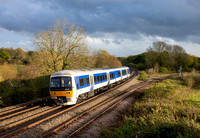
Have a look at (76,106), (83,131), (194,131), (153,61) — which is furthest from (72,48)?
(153,61)

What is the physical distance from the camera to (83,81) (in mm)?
13609

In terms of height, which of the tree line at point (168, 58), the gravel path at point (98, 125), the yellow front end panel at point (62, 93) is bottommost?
the gravel path at point (98, 125)

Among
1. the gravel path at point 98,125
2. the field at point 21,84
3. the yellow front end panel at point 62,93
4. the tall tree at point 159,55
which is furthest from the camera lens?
the tall tree at point 159,55

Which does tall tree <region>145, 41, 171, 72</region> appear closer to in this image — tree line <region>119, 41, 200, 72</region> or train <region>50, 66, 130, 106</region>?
tree line <region>119, 41, 200, 72</region>

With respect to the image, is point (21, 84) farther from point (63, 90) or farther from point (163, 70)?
point (163, 70)

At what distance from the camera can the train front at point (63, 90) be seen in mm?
11875

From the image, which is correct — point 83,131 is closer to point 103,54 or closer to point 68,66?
point 68,66

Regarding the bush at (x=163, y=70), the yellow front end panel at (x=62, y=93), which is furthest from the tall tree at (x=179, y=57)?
the yellow front end panel at (x=62, y=93)

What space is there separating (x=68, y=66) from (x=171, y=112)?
15754 millimetres

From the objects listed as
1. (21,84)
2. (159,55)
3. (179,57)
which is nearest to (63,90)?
(21,84)

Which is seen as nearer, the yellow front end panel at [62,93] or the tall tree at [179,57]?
the yellow front end panel at [62,93]

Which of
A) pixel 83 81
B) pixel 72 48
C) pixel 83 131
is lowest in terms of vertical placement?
pixel 83 131

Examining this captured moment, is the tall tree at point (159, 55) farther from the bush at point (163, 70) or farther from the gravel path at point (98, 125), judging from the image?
the gravel path at point (98, 125)

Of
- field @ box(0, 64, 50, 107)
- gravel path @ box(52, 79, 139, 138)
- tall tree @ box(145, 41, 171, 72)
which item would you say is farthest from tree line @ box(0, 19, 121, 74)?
tall tree @ box(145, 41, 171, 72)
